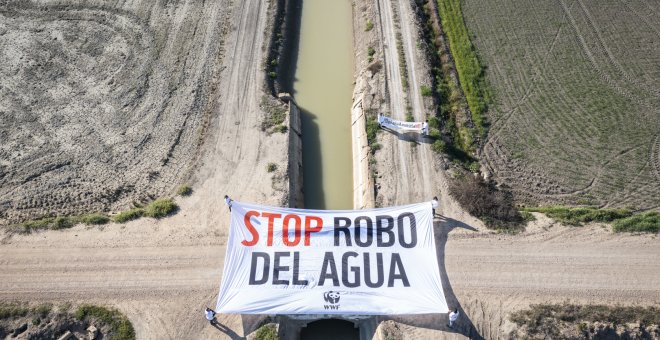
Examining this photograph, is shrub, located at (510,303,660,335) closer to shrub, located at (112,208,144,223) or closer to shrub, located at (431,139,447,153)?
shrub, located at (431,139,447,153)

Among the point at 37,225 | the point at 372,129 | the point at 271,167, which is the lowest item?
the point at 37,225

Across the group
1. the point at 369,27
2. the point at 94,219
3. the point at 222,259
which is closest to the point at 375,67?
the point at 369,27

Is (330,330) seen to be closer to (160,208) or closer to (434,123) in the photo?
(160,208)

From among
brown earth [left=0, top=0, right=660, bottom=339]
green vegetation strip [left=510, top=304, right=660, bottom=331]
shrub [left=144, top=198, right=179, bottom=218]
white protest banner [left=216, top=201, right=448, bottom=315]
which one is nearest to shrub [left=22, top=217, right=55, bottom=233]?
brown earth [left=0, top=0, right=660, bottom=339]

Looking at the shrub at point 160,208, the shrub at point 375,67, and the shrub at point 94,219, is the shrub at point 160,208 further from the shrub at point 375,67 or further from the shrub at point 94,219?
the shrub at point 375,67

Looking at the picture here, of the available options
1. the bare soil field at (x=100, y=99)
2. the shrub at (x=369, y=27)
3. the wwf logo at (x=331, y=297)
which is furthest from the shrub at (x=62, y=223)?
the shrub at (x=369, y=27)

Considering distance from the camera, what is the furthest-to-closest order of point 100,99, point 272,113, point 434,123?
1. point 100,99
2. point 272,113
3. point 434,123
